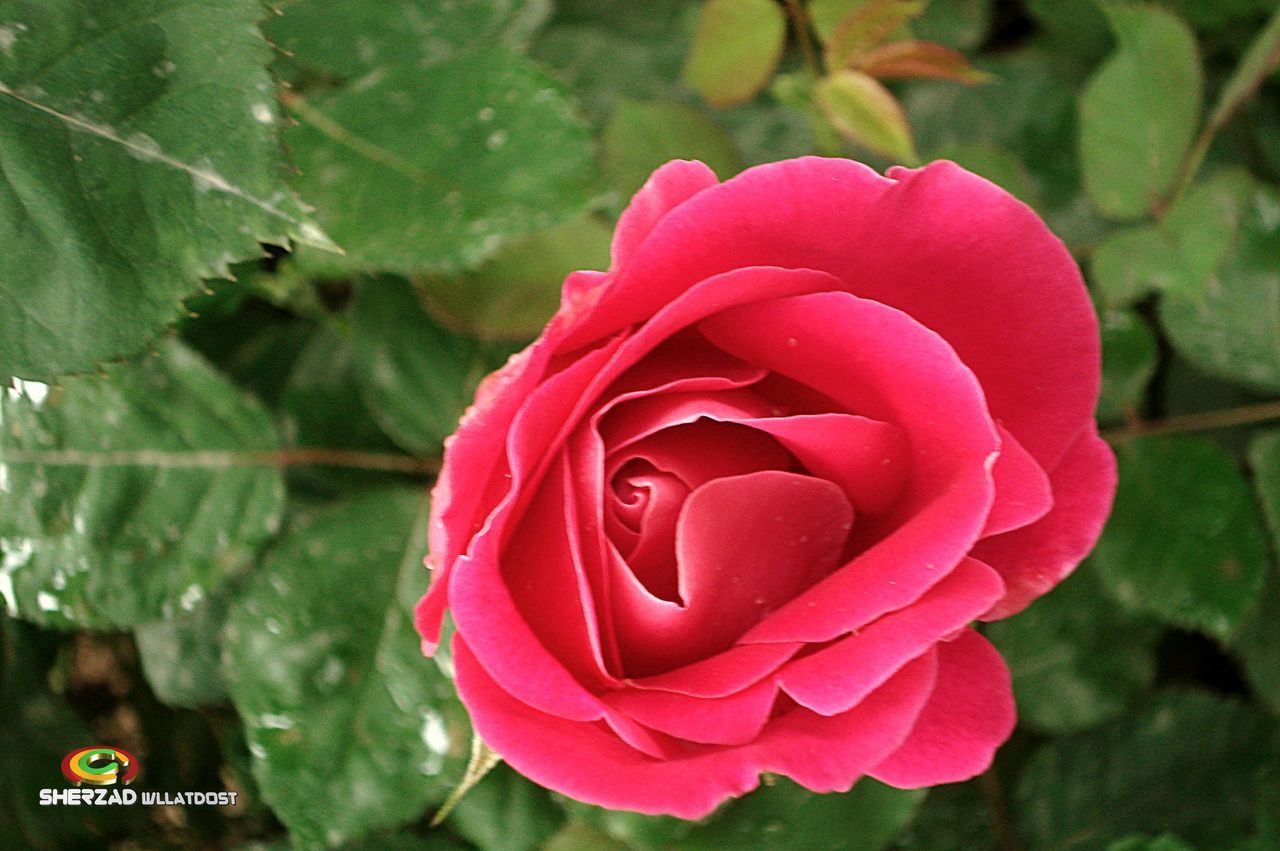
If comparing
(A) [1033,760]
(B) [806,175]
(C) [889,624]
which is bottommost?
(A) [1033,760]

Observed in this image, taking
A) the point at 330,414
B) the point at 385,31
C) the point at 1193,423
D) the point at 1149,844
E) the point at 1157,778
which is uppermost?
the point at 385,31

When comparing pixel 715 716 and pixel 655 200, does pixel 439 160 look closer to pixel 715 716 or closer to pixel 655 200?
pixel 655 200

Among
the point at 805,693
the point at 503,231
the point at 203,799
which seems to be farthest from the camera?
the point at 203,799

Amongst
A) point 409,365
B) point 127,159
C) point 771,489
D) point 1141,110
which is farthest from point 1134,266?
point 127,159

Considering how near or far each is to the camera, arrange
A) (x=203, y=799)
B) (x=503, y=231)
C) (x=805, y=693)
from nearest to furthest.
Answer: (x=805, y=693) < (x=503, y=231) < (x=203, y=799)

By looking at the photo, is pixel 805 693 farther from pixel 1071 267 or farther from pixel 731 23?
pixel 731 23

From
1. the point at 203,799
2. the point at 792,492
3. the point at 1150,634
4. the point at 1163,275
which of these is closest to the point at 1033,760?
the point at 1150,634
